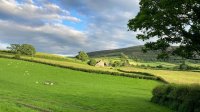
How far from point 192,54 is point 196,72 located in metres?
114

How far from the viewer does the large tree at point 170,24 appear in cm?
3197

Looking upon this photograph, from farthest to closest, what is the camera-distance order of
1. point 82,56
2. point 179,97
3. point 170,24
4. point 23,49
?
point 82,56
point 23,49
point 179,97
point 170,24

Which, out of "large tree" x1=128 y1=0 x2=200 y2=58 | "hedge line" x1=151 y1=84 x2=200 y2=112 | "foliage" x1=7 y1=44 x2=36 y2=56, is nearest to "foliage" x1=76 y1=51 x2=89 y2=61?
"foliage" x1=7 y1=44 x2=36 y2=56

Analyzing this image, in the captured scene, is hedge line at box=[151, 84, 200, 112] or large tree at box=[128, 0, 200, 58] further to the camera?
hedge line at box=[151, 84, 200, 112]

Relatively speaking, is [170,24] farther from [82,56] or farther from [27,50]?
[82,56]

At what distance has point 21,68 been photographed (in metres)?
112

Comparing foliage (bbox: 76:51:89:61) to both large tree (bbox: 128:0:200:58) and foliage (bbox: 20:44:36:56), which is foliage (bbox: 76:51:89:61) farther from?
large tree (bbox: 128:0:200:58)

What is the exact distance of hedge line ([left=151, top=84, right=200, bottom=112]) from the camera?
45.3 m

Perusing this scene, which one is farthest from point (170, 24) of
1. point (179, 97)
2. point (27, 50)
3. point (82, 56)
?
point (82, 56)

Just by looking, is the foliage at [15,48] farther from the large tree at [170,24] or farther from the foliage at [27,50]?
the large tree at [170,24]

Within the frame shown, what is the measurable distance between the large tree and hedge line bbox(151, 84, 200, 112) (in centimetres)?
1162

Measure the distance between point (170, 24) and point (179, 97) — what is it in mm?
20133

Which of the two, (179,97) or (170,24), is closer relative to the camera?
(170,24)

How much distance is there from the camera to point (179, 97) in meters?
51.4
